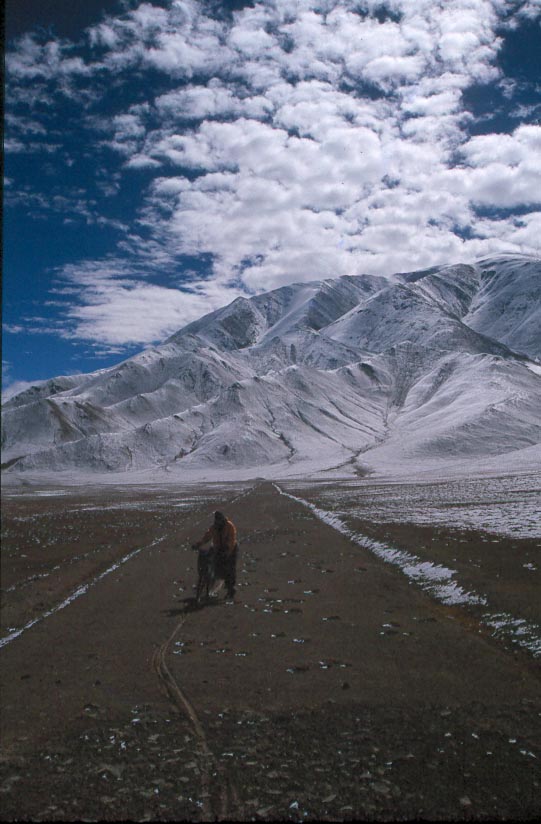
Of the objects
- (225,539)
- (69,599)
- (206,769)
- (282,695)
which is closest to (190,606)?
(225,539)

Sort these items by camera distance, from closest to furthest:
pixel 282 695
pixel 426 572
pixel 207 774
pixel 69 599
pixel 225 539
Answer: pixel 207 774 → pixel 282 695 → pixel 225 539 → pixel 69 599 → pixel 426 572

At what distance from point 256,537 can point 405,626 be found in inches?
831

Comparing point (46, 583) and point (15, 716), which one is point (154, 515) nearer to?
point (46, 583)

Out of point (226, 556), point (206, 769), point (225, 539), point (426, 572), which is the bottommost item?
point (426, 572)

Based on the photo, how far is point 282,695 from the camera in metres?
10.5

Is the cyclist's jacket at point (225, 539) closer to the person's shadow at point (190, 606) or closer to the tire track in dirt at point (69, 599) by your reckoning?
the person's shadow at point (190, 606)

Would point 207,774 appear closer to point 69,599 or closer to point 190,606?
point 190,606

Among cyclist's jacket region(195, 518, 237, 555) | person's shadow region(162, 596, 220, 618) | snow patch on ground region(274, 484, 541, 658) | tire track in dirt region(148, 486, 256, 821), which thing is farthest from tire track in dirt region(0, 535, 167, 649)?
snow patch on ground region(274, 484, 541, 658)

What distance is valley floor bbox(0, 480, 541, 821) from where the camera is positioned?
23.9 ft

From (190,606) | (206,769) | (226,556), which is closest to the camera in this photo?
(206,769)

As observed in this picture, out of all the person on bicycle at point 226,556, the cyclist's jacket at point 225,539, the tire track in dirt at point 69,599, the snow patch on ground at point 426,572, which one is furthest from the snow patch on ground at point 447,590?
the tire track in dirt at point 69,599

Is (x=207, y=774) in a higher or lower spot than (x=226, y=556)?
lower

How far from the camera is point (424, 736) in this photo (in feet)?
28.5

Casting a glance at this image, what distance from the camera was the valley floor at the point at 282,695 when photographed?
23.9ft
